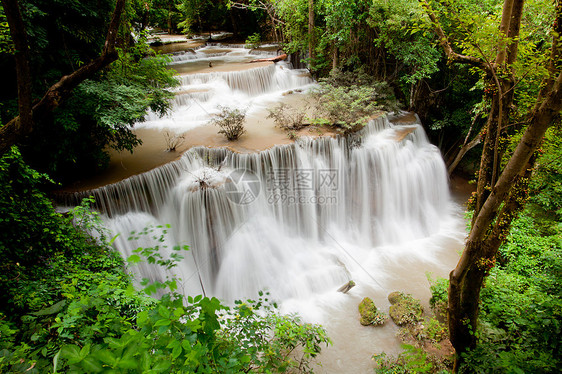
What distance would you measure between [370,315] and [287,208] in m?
3.27

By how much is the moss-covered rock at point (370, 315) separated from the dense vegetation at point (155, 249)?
3.68ft

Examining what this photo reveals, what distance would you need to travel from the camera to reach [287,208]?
7.69 metres

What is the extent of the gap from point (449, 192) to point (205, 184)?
29.1 feet

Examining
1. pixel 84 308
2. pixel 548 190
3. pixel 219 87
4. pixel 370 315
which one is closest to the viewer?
pixel 84 308

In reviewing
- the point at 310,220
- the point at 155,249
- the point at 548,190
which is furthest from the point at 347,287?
the point at 155,249

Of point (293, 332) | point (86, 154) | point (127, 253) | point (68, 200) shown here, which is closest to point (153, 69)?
point (86, 154)

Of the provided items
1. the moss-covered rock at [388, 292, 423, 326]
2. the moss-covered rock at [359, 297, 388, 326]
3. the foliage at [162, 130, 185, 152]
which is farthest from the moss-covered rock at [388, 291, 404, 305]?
the foliage at [162, 130, 185, 152]

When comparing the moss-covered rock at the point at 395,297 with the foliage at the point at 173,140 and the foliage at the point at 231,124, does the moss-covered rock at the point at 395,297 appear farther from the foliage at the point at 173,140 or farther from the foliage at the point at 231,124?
the foliage at the point at 173,140

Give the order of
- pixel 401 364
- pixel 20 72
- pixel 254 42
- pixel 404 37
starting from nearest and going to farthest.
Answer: pixel 20 72, pixel 401 364, pixel 404 37, pixel 254 42

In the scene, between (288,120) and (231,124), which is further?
(288,120)

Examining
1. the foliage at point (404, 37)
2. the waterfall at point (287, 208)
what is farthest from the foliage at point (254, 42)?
the waterfall at point (287, 208)

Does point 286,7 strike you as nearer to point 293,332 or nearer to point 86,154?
point 86,154

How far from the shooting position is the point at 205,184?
641 centimetres

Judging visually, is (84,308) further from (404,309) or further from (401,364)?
(404,309)
